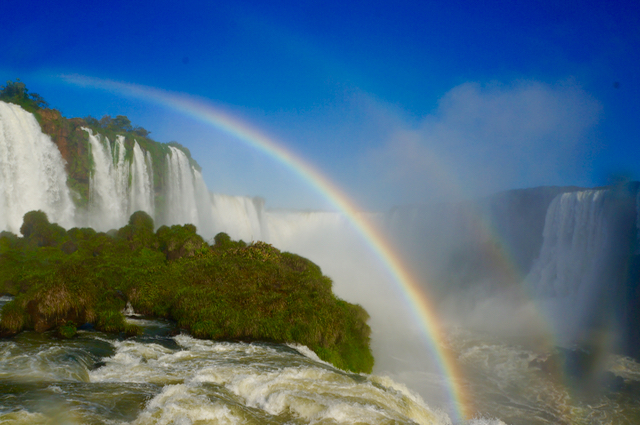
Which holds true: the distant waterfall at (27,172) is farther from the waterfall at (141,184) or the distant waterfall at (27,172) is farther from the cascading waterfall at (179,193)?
the cascading waterfall at (179,193)

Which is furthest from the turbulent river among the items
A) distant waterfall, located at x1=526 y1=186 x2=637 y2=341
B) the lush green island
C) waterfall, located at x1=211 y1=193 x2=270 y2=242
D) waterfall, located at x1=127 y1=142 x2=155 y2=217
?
waterfall, located at x1=211 y1=193 x2=270 y2=242

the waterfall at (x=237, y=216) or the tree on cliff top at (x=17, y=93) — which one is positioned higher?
the tree on cliff top at (x=17, y=93)

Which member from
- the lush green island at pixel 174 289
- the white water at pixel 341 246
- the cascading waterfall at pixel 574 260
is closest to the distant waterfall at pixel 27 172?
the white water at pixel 341 246

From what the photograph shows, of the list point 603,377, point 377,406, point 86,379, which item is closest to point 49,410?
point 86,379

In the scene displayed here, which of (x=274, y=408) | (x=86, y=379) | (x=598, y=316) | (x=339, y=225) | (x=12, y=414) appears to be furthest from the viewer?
(x=339, y=225)

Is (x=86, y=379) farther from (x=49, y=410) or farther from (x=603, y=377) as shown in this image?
(x=603, y=377)

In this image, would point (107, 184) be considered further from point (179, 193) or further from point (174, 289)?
point (174, 289)

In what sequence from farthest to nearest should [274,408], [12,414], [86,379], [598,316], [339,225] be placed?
[339,225] → [598,316] → [86,379] → [274,408] → [12,414]
